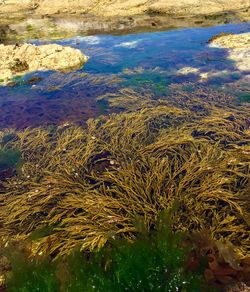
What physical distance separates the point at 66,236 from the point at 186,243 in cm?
141

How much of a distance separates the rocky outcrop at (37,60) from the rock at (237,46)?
4.09m

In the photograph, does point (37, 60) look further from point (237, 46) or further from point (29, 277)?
point (29, 277)

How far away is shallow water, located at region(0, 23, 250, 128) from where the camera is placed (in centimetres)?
654

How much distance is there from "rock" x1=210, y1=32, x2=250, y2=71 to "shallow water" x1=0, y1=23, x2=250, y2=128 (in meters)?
0.18

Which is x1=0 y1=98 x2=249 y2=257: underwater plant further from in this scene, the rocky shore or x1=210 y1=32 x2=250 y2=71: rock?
the rocky shore

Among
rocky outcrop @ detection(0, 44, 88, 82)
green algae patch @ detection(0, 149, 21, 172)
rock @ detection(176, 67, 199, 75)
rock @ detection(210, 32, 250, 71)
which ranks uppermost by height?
rocky outcrop @ detection(0, 44, 88, 82)

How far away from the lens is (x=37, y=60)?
9047 mm

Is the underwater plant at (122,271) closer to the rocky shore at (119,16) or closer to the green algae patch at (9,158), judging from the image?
the green algae patch at (9,158)

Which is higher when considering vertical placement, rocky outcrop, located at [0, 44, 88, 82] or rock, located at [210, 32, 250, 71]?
rocky outcrop, located at [0, 44, 88, 82]

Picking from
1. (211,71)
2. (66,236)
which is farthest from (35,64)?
(66,236)

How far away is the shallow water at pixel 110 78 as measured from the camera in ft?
21.4

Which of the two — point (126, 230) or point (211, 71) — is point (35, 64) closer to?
point (211, 71)

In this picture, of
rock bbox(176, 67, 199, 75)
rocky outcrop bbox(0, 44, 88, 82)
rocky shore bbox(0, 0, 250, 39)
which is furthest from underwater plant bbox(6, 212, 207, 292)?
rocky shore bbox(0, 0, 250, 39)

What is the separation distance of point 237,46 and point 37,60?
5804mm
